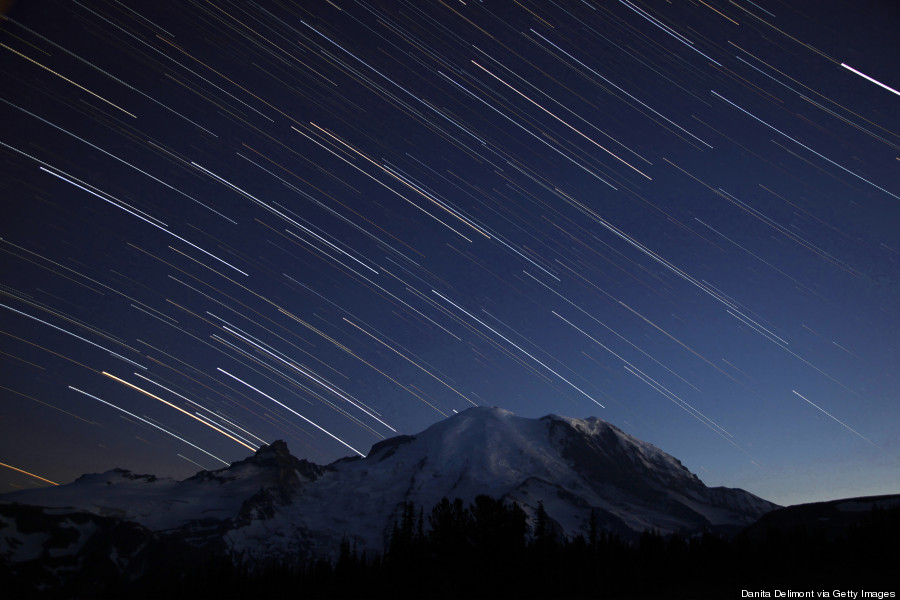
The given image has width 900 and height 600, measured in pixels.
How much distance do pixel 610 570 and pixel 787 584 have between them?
1336 inches

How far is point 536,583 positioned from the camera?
347 ft

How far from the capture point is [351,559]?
481 feet

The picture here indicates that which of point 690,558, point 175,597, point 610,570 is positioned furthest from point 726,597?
point 175,597

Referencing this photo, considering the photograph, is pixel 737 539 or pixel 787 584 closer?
pixel 787 584

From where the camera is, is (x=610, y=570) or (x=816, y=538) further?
(x=816, y=538)

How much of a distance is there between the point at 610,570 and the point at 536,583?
2548cm

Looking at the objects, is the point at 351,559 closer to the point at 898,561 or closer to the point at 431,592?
the point at 431,592

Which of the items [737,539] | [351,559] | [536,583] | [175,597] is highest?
[737,539]

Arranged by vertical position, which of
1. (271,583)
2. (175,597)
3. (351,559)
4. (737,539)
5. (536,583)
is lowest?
(175,597)

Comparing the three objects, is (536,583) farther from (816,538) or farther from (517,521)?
(816,538)

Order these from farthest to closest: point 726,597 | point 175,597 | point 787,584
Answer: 1. point 175,597
2. point 787,584
3. point 726,597

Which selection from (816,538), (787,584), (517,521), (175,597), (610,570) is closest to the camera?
(787,584)

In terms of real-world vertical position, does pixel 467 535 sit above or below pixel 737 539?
below

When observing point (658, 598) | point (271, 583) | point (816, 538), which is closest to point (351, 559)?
point (271, 583)
